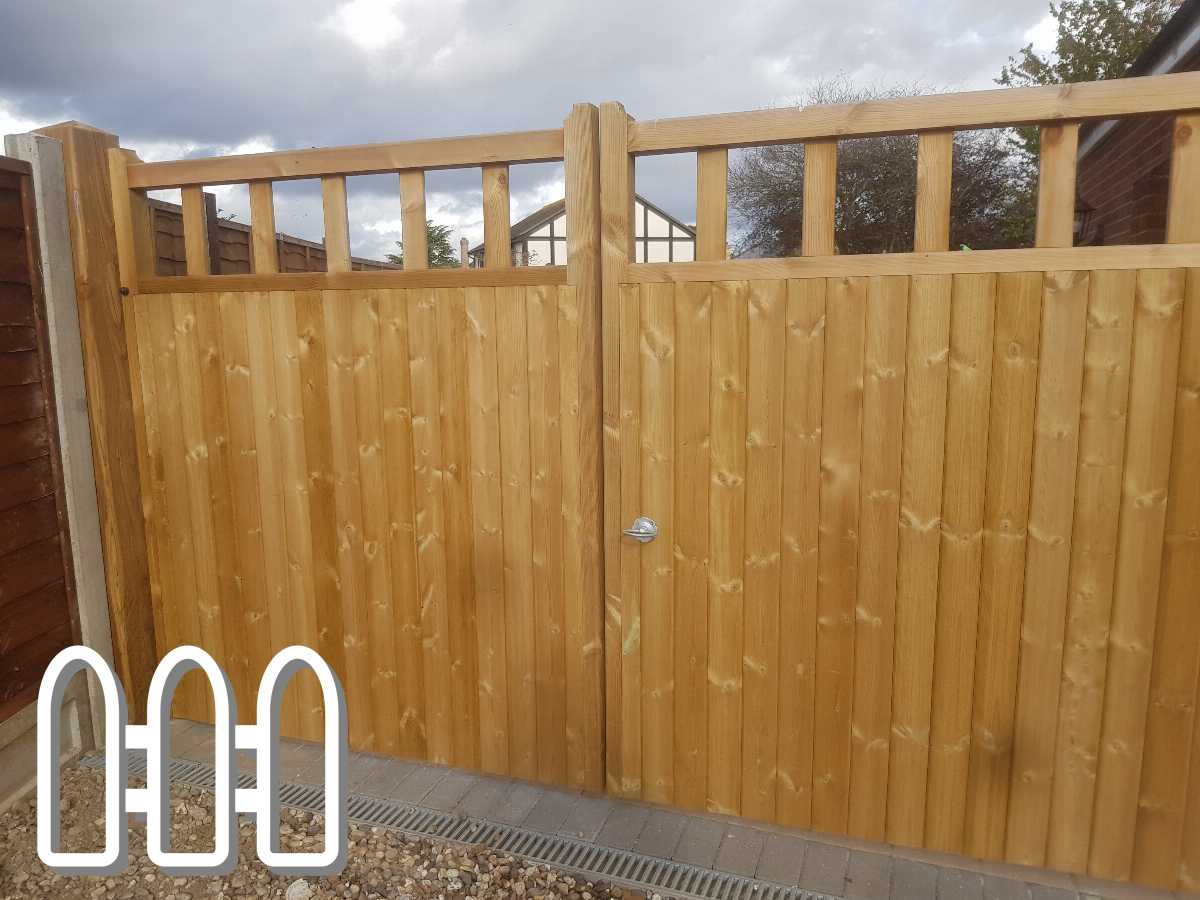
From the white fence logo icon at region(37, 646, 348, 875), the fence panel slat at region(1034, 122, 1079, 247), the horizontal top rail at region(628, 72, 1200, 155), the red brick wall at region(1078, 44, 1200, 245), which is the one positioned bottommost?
the white fence logo icon at region(37, 646, 348, 875)

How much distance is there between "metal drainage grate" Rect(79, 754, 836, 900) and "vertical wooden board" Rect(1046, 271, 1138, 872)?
746 mm

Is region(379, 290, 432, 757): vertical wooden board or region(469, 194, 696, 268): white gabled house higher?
region(469, 194, 696, 268): white gabled house

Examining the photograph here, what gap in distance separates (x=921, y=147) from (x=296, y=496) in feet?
7.71

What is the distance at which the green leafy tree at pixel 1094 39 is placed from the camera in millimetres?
15992

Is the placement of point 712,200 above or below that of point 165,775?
above

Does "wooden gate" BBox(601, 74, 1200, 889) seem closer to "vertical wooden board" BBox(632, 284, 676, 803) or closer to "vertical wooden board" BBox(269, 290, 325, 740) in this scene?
"vertical wooden board" BBox(632, 284, 676, 803)

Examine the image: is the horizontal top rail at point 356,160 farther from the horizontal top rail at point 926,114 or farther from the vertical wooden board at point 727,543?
the vertical wooden board at point 727,543

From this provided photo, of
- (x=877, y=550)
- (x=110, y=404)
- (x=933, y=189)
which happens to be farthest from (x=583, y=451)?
(x=110, y=404)

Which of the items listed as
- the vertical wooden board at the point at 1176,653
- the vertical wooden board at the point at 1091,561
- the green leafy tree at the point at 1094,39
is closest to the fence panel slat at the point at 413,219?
the vertical wooden board at the point at 1091,561

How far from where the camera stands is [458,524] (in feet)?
9.41

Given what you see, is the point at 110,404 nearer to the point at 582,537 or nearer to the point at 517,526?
the point at 517,526

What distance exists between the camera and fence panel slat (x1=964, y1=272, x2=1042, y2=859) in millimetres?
2209

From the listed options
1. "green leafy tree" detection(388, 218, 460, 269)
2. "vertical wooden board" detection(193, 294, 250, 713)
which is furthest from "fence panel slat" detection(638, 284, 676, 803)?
"green leafy tree" detection(388, 218, 460, 269)

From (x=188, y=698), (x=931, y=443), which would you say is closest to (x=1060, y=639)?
(x=931, y=443)
